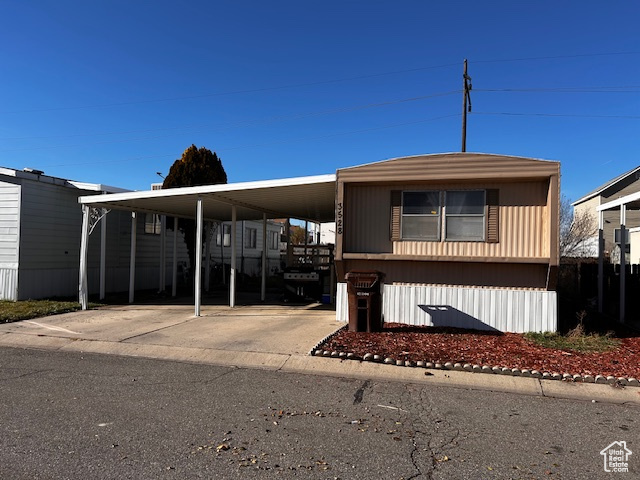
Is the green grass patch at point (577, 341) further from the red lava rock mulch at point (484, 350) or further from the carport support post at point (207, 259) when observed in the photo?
the carport support post at point (207, 259)

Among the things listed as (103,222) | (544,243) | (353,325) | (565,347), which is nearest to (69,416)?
(353,325)

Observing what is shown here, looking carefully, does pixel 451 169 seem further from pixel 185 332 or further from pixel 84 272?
pixel 84 272

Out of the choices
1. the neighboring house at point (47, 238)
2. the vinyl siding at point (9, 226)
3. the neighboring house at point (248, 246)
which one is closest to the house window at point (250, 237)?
the neighboring house at point (248, 246)

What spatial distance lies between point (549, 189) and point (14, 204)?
1362cm

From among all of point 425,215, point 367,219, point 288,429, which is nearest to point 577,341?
point 425,215

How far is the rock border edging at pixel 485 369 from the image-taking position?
567cm

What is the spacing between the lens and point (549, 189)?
8359 millimetres

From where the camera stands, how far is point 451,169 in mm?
8773

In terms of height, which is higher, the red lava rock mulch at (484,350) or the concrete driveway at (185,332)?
the red lava rock mulch at (484,350)

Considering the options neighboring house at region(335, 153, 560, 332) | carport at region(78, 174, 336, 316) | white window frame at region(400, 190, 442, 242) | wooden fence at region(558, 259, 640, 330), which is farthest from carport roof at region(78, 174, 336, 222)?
wooden fence at region(558, 259, 640, 330)

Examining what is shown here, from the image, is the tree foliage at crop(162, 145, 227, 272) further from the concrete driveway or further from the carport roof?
the concrete driveway

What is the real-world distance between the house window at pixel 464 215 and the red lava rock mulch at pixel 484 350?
191cm

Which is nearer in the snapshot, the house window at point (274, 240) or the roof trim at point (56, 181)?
the roof trim at point (56, 181)

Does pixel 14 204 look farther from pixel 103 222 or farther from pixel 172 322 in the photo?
pixel 172 322
